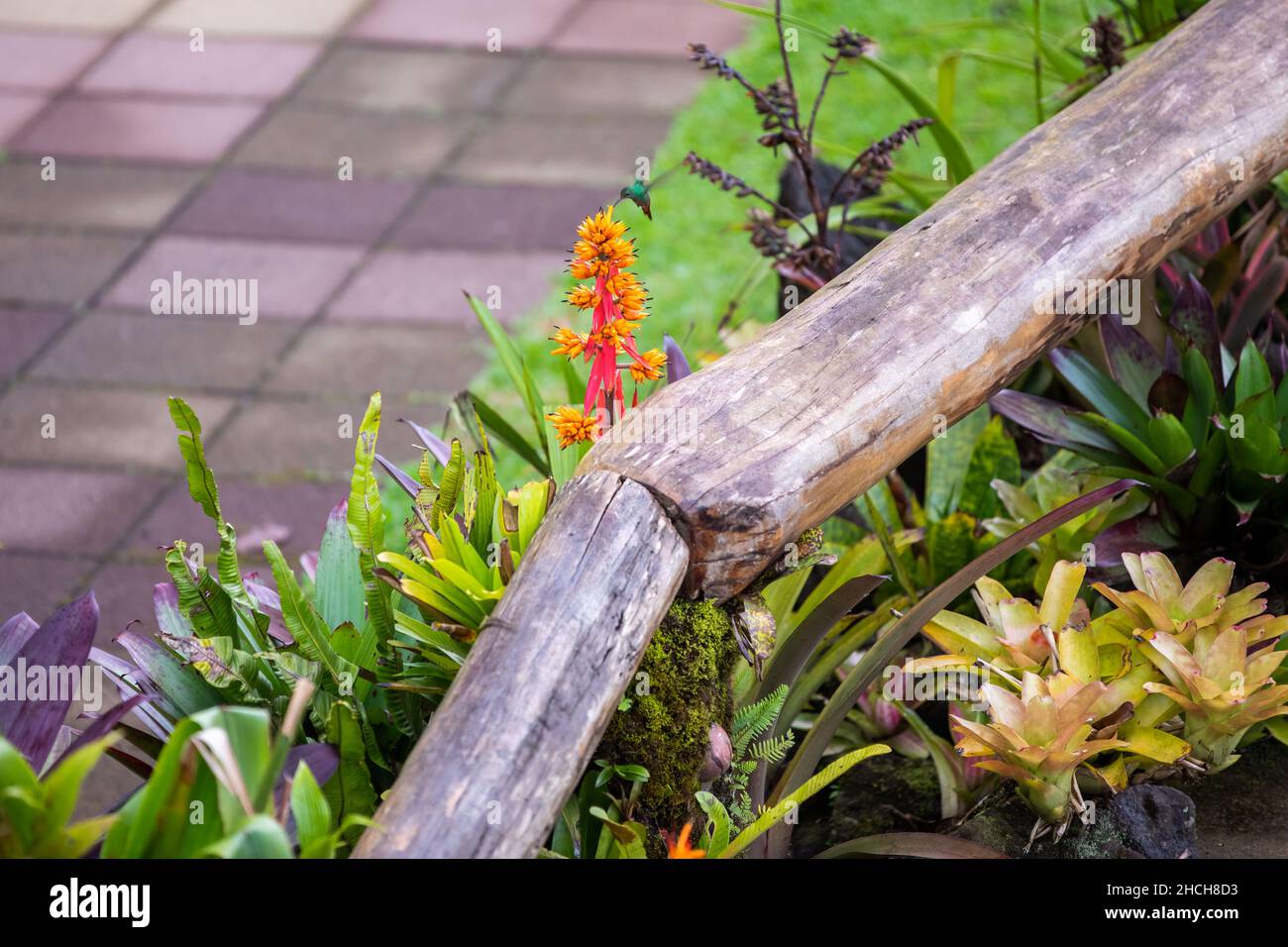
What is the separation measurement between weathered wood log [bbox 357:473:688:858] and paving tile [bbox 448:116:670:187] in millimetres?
3163

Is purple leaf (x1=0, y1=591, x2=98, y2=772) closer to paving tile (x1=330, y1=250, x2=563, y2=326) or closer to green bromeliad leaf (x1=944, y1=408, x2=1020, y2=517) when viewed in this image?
green bromeliad leaf (x1=944, y1=408, x2=1020, y2=517)

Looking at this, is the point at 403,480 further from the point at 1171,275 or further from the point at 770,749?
the point at 1171,275

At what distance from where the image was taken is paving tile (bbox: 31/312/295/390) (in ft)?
13.2

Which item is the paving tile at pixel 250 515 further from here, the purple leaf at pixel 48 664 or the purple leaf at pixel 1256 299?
the purple leaf at pixel 1256 299

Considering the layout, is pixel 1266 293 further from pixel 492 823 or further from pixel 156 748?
pixel 156 748

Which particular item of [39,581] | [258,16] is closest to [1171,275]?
[39,581]

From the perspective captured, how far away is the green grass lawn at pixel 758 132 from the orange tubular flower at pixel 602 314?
1.74m

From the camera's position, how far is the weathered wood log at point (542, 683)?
1.46 meters

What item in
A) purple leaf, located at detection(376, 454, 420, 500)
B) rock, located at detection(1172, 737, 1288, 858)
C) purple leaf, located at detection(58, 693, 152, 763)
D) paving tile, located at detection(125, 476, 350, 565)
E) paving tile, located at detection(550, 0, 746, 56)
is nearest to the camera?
purple leaf, located at detection(58, 693, 152, 763)

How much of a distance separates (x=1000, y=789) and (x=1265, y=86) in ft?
4.81

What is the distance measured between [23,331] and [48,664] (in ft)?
8.98

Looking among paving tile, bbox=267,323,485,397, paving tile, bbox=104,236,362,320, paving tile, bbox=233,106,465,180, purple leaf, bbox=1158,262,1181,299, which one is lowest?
purple leaf, bbox=1158,262,1181,299

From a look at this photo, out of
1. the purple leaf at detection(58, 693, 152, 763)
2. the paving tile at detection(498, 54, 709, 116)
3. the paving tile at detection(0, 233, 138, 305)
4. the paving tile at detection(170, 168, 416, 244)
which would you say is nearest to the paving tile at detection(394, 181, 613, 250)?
the paving tile at detection(170, 168, 416, 244)
